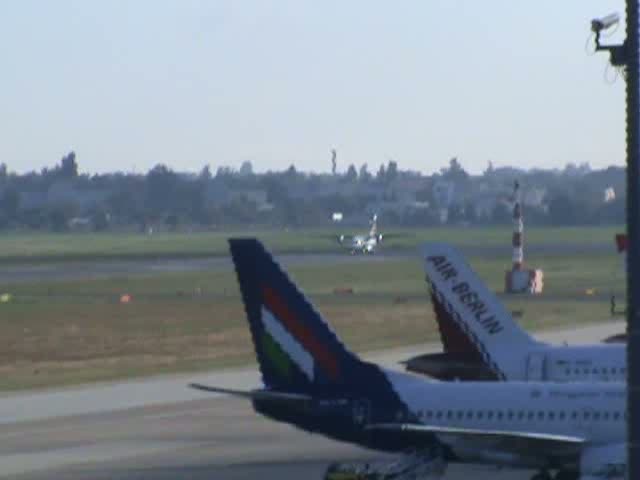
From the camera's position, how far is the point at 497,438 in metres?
33.8

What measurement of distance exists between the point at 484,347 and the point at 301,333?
323 inches

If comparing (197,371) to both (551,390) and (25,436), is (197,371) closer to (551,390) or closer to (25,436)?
(25,436)

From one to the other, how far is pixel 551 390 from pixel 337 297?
67194mm

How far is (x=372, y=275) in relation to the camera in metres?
130

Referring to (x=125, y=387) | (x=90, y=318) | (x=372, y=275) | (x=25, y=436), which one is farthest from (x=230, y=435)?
(x=372, y=275)

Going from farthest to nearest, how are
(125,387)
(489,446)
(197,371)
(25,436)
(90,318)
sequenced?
1. (90,318)
2. (197,371)
3. (125,387)
4. (25,436)
5. (489,446)

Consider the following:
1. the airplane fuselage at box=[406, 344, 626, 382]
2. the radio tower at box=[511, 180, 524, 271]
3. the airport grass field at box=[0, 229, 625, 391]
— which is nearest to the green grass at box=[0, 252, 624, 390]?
the airport grass field at box=[0, 229, 625, 391]

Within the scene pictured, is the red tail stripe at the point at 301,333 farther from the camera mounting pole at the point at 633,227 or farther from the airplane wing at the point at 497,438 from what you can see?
the camera mounting pole at the point at 633,227

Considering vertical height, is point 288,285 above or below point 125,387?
above

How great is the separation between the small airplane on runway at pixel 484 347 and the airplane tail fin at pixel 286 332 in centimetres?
744

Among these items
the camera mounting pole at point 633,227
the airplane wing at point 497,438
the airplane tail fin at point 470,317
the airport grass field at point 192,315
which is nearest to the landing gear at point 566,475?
the airplane wing at point 497,438

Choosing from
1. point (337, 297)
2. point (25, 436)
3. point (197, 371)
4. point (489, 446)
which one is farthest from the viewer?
point (337, 297)

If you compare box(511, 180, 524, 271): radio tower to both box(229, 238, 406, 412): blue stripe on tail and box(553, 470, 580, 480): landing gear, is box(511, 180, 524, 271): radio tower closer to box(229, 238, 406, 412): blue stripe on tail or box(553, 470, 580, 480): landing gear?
box(553, 470, 580, 480): landing gear

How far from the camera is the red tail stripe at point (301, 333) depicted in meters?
35.4
